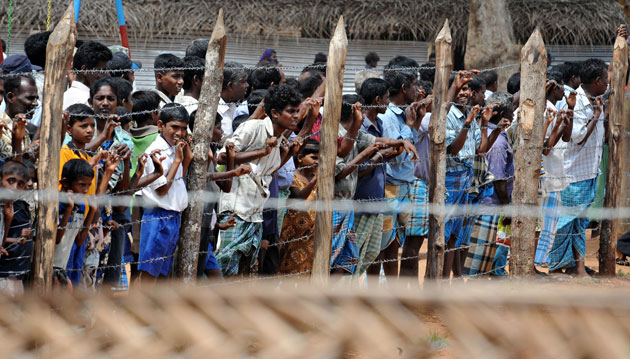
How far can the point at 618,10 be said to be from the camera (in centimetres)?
1345

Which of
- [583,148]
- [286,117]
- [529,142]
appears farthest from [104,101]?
[583,148]

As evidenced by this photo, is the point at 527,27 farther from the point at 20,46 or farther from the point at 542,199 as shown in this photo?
the point at 20,46

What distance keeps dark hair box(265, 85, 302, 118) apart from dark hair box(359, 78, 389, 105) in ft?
2.81

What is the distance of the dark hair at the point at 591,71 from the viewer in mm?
7516

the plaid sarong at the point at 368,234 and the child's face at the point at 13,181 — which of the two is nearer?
the child's face at the point at 13,181

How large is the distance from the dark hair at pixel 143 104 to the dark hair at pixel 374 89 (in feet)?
4.87

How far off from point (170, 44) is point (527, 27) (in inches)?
228

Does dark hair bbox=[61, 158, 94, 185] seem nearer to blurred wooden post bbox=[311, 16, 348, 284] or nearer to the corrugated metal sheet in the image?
blurred wooden post bbox=[311, 16, 348, 284]

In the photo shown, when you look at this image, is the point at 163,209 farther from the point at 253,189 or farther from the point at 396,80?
the point at 396,80

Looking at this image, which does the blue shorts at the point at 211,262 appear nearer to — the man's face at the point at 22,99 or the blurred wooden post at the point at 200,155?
the blurred wooden post at the point at 200,155

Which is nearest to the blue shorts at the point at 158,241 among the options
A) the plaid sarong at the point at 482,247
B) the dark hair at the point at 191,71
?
the dark hair at the point at 191,71

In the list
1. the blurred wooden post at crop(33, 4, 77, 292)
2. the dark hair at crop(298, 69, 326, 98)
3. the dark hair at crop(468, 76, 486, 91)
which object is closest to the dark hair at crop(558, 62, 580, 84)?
the dark hair at crop(468, 76, 486, 91)

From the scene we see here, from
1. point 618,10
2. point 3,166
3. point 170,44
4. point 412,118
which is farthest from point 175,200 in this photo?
point 618,10

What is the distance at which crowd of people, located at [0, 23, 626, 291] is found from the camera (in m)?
4.66
